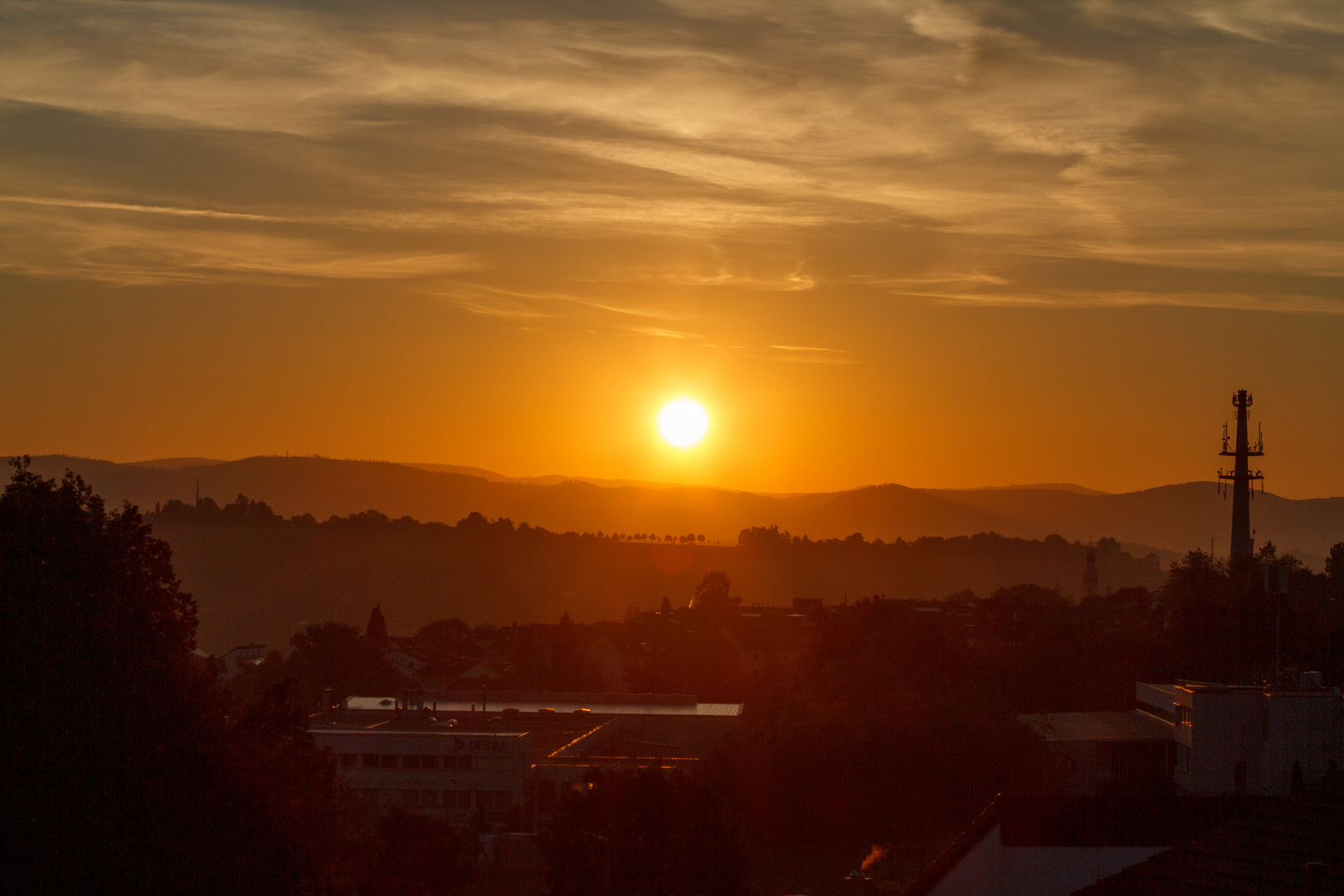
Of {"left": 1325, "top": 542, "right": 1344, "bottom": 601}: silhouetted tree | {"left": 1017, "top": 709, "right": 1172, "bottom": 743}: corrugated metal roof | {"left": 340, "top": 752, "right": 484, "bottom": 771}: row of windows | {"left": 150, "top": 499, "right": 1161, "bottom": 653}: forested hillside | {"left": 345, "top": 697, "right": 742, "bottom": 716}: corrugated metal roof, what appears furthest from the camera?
{"left": 150, "top": 499, "right": 1161, "bottom": 653}: forested hillside

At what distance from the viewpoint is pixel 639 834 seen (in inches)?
663

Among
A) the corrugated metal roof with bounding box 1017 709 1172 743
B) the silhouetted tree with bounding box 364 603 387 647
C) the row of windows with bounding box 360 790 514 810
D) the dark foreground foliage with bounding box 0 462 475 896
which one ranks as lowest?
the row of windows with bounding box 360 790 514 810

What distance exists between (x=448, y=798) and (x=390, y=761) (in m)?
1.85

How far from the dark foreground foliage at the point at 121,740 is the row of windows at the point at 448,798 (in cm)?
1824

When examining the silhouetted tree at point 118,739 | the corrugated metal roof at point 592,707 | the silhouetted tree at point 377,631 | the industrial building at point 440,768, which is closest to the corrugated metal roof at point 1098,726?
the corrugated metal roof at point 592,707

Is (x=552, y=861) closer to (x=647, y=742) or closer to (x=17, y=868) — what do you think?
(x=17, y=868)

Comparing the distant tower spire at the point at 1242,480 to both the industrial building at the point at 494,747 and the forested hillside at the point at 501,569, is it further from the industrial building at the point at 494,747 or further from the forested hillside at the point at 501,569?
the forested hillside at the point at 501,569

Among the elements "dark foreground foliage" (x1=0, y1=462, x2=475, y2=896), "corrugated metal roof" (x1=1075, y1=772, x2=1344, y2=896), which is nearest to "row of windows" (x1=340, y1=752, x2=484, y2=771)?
"dark foreground foliage" (x1=0, y1=462, x2=475, y2=896)

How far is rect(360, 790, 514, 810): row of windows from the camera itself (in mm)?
31047

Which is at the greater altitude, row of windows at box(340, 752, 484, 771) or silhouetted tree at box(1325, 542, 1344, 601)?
silhouetted tree at box(1325, 542, 1344, 601)

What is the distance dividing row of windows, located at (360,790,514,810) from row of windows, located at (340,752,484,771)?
0.60 meters

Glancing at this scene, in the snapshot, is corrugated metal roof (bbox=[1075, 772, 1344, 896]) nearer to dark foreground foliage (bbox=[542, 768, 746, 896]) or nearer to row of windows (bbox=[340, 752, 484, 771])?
dark foreground foliage (bbox=[542, 768, 746, 896])

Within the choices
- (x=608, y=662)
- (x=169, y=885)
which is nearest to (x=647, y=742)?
(x=608, y=662)

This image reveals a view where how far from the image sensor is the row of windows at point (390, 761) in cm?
3186
